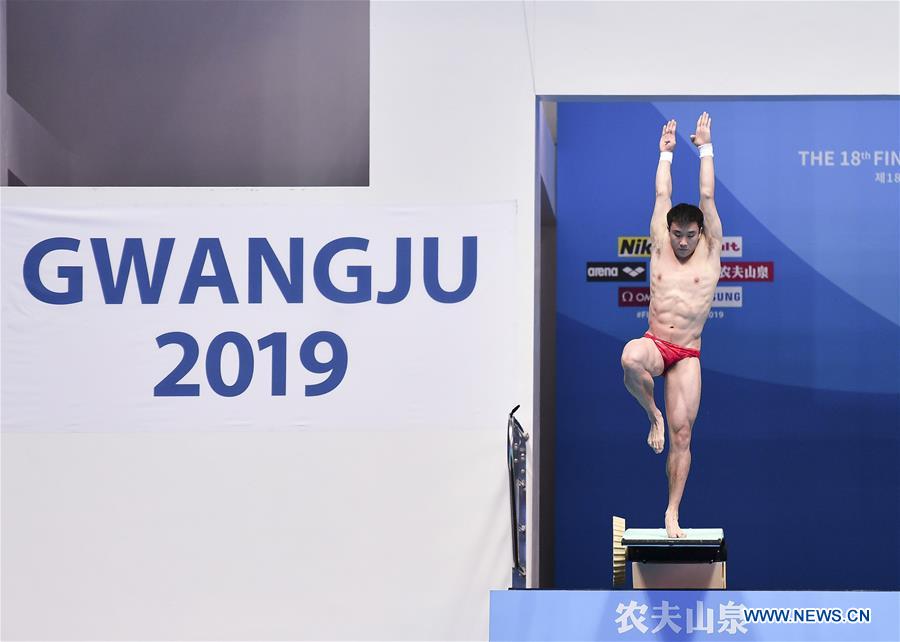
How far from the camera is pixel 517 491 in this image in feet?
18.4

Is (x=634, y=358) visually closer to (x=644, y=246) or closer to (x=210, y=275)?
(x=210, y=275)

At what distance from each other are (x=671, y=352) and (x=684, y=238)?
49 centimetres

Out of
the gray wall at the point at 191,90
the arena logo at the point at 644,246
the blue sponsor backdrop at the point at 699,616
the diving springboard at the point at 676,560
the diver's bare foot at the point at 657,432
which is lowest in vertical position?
the blue sponsor backdrop at the point at 699,616

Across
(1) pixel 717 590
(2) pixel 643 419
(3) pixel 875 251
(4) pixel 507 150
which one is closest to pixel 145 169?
(4) pixel 507 150

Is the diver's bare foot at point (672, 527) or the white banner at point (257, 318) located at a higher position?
the white banner at point (257, 318)

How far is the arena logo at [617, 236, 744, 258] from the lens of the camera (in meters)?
7.87

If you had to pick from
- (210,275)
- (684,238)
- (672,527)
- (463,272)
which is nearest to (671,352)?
(684,238)

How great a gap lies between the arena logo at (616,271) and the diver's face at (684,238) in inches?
99.0

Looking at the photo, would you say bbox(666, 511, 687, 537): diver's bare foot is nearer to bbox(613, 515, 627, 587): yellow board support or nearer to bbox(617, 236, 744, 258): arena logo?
bbox(613, 515, 627, 587): yellow board support

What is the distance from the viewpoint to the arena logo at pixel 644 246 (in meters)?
7.87

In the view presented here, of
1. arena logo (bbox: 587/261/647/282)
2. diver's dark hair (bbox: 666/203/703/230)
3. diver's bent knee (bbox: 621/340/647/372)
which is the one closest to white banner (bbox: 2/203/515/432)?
diver's bent knee (bbox: 621/340/647/372)

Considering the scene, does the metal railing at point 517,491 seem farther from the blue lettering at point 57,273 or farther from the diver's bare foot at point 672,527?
the blue lettering at point 57,273

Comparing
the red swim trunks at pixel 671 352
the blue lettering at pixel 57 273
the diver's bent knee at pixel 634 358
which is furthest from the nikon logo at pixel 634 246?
the blue lettering at pixel 57 273

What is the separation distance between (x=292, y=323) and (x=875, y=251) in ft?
12.4
